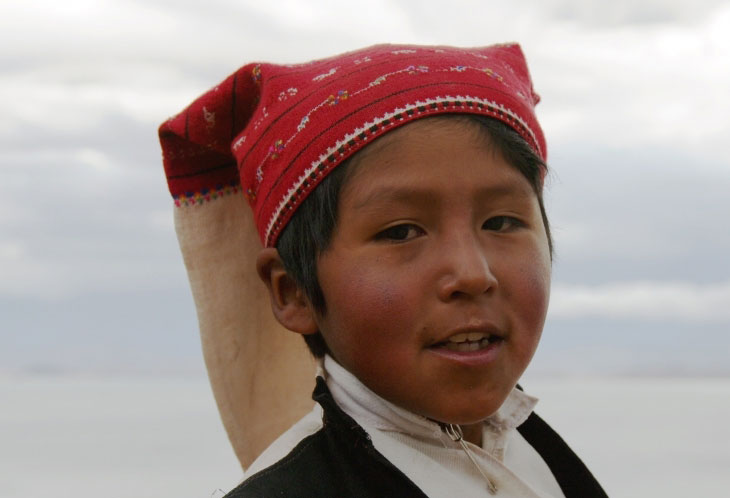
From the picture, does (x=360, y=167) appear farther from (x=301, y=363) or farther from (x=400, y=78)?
(x=301, y=363)

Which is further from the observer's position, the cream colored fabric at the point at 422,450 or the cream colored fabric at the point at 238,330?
→ the cream colored fabric at the point at 238,330

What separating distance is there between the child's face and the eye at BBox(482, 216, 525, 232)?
0.01m

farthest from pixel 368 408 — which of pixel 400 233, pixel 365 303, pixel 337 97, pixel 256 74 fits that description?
pixel 256 74

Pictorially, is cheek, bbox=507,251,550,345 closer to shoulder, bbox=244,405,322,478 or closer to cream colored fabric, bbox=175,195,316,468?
shoulder, bbox=244,405,322,478

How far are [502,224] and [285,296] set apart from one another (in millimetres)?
430

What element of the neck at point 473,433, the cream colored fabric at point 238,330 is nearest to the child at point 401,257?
the neck at point 473,433

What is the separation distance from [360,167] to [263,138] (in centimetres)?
23

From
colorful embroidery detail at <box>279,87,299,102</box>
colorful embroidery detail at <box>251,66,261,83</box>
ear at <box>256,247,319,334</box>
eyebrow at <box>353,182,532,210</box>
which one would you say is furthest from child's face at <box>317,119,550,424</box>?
colorful embroidery detail at <box>251,66,261,83</box>

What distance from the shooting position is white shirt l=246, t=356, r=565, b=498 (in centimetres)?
184

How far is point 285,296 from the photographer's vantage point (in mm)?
1987

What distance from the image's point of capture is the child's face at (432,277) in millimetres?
1742

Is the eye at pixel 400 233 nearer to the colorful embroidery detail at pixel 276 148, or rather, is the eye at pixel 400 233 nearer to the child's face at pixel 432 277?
the child's face at pixel 432 277

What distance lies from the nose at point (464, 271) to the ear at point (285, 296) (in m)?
0.32

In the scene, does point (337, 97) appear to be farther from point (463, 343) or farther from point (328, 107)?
point (463, 343)
